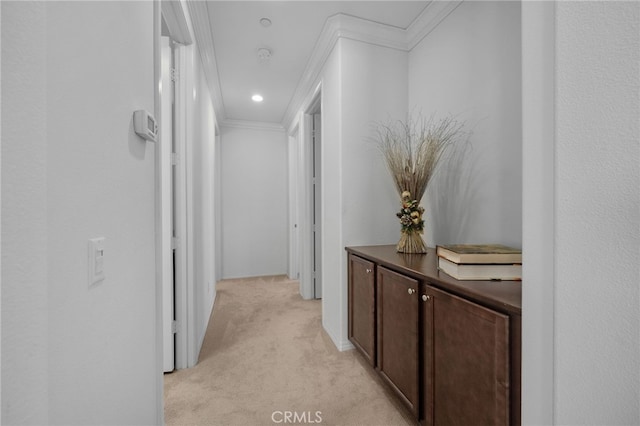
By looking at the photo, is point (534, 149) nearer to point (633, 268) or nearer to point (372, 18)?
point (633, 268)

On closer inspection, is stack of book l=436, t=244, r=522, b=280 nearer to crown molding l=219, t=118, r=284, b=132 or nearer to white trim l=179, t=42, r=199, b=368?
white trim l=179, t=42, r=199, b=368

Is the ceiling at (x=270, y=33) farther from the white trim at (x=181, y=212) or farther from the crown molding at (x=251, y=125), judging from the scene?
the crown molding at (x=251, y=125)

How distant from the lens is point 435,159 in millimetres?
1765

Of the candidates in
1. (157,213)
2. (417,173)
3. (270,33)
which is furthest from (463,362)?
(270,33)

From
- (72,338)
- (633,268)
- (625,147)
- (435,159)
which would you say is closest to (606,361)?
(633,268)

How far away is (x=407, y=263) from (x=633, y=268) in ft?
3.22

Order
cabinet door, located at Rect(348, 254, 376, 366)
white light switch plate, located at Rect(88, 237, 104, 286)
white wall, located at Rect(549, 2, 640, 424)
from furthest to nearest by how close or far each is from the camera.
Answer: cabinet door, located at Rect(348, 254, 376, 366), white light switch plate, located at Rect(88, 237, 104, 286), white wall, located at Rect(549, 2, 640, 424)

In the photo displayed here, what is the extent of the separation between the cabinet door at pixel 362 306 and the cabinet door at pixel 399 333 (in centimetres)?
8

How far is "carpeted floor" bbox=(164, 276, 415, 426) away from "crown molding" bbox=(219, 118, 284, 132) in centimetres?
301

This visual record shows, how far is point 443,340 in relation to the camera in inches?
44.1

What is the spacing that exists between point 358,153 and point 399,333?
1.33m

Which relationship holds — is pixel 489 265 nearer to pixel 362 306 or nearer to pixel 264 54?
pixel 362 306

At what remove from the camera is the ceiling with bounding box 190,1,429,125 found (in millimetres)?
1970

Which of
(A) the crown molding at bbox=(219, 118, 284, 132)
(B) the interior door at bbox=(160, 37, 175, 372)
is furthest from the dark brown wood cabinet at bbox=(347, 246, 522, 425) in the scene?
(A) the crown molding at bbox=(219, 118, 284, 132)
